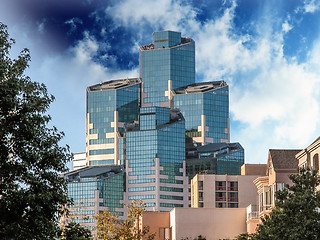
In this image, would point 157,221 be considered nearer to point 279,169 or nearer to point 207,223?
point 207,223

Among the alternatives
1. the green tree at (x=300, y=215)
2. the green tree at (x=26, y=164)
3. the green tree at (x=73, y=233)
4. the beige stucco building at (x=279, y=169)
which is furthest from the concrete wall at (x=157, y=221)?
the green tree at (x=26, y=164)

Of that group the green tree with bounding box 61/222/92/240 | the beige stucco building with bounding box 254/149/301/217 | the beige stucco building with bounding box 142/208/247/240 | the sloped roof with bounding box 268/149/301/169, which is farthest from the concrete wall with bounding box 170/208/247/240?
the green tree with bounding box 61/222/92/240

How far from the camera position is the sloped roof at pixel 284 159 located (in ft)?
240

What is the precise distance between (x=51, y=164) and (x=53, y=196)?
1425 mm

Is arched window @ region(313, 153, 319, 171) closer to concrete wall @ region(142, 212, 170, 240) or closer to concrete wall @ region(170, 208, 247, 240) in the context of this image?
concrete wall @ region(170, 208, 247, 240)

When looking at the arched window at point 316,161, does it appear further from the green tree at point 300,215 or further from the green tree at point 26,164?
the green tree at point 26,164

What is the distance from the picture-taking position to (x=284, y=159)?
73625mm

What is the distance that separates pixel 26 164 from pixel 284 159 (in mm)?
45011

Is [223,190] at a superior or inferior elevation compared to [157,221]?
superior

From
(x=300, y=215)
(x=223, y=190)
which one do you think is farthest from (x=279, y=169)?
(x=223, y=190)

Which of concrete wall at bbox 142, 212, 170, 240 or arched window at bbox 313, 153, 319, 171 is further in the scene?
concrete wall at bbox 142, 212, 170, 240

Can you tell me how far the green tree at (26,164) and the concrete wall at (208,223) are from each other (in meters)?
76.8

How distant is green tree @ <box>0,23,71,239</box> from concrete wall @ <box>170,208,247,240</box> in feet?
252

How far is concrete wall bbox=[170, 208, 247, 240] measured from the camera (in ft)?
358
